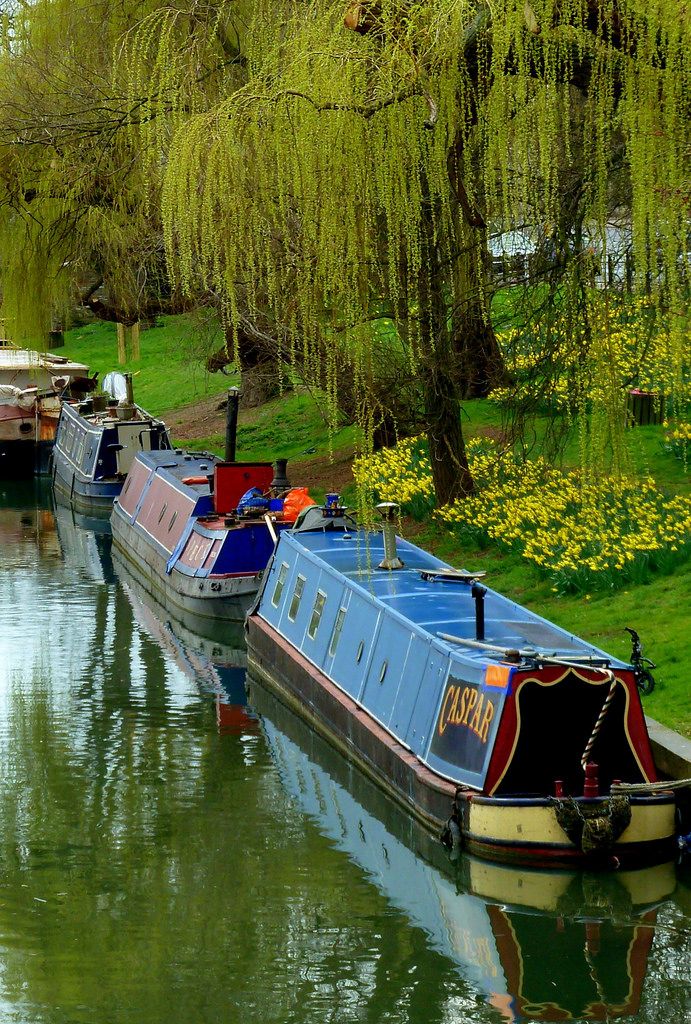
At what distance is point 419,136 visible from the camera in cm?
948

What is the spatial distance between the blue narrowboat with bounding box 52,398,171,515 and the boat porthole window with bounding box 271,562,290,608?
13.2 meters

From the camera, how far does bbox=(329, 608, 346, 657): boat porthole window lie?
1521 centimetres

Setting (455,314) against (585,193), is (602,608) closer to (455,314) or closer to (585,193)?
(455,314)

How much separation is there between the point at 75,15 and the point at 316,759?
12025 mm

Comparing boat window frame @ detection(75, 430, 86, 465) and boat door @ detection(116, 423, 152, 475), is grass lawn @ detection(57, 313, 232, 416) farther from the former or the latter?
boat window frame @ detection(75, 430, 86, 465)

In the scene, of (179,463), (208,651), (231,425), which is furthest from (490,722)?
(179,463)

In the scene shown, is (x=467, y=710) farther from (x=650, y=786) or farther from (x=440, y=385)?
(x=440, y=385)

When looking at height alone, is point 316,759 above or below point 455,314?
below

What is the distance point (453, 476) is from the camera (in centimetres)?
2061

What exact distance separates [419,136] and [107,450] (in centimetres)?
2324

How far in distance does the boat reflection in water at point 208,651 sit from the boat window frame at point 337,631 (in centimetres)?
135

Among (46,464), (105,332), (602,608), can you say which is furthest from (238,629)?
(105,332)

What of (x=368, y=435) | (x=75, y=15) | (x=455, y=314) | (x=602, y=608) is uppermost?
(x=75, y=15)

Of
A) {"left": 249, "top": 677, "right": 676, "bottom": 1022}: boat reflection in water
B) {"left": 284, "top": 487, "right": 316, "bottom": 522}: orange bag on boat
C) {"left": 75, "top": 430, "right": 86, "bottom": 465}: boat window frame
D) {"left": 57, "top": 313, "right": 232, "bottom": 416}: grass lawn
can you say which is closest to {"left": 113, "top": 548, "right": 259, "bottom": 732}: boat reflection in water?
{"left": 284, "top": 487, "right": 316, "bottom": 522}: orange bag on boat
